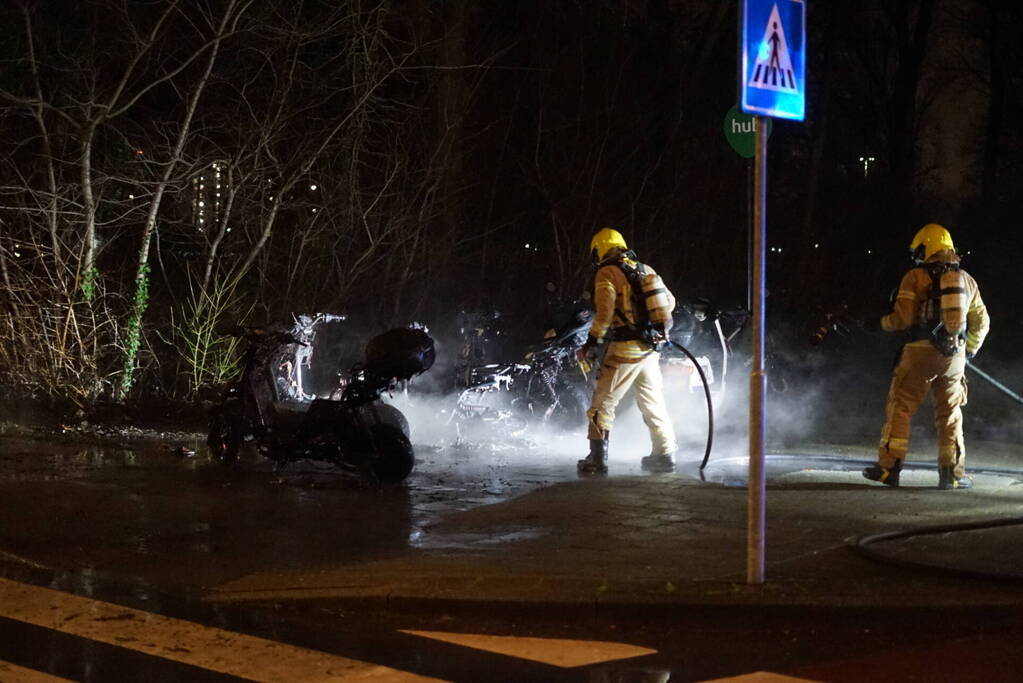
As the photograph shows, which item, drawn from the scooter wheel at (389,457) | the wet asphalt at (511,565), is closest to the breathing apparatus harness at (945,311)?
the wet asphalt at (511,565)

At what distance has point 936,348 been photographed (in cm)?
988

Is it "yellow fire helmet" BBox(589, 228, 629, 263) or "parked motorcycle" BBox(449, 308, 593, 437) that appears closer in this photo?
"yellow fire helmet" BBox(589, 228, 629, 263)

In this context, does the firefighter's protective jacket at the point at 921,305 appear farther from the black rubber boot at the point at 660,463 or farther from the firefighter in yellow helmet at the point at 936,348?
the black rubber boot at the point at 660,463

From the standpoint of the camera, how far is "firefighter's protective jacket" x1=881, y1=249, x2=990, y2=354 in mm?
9984

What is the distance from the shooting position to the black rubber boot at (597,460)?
36.0 ft

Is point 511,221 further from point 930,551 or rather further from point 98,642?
point 98,642

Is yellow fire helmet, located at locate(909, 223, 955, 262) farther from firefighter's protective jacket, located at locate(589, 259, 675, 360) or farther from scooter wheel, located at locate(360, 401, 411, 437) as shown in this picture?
scooter wheel, located at locate(360, 401, 411, 437)

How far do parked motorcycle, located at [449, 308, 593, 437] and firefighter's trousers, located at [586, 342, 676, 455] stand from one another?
6.05ft

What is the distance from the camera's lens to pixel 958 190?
25516 millimetres

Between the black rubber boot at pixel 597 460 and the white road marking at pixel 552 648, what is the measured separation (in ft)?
15.4

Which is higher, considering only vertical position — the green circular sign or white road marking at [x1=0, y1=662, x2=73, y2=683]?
the green circular sign

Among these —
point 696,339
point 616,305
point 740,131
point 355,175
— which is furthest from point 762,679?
point 355,175

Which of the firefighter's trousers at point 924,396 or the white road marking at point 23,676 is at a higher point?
the firefighter's trousers at point 924,396

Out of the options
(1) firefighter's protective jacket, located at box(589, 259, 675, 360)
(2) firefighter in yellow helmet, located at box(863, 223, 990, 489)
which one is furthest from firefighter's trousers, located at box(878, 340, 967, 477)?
(1) firefighter's protective jacket, located at box(589, 259, 675, 360)
